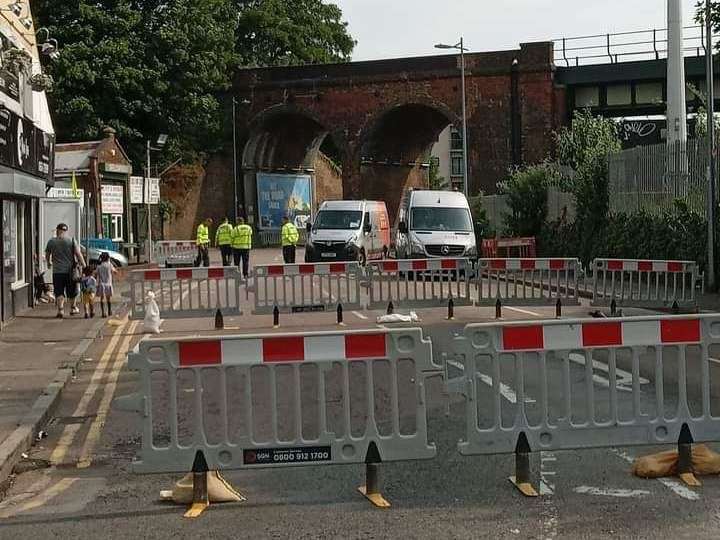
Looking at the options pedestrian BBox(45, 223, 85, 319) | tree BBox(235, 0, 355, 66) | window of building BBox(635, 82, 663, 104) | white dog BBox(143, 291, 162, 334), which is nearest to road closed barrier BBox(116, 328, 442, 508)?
white dog BBox(143, 291, 162, 334)

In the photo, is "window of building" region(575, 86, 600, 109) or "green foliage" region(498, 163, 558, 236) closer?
"green foliage" region(498, 163, 558, 236)

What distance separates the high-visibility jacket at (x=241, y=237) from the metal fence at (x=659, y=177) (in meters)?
10.3

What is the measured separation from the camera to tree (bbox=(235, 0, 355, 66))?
7456 cm

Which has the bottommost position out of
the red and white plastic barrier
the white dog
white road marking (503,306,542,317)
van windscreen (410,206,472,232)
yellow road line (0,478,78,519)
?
yellow road line (0,478,78,519)

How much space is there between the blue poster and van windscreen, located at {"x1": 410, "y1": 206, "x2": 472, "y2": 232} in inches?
1341

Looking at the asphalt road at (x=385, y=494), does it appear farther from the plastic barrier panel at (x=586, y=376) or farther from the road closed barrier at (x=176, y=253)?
the road closed barrier at (x=176, y=253)

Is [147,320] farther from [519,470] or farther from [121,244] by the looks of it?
[121,244]

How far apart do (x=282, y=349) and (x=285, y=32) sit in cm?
7059

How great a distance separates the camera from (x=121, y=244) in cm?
4244

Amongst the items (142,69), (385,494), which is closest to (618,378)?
(385,494)

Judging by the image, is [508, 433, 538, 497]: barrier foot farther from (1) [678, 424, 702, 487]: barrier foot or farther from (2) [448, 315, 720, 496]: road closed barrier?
(1) [678, 424, 702, 487]: barrier foot

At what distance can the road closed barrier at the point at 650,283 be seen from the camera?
17.8m

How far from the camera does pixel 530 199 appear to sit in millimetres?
38656

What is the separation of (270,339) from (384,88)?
175ft
